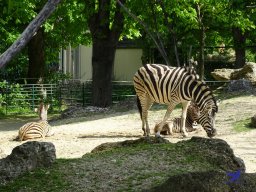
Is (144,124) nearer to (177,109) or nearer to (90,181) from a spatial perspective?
(177,109)

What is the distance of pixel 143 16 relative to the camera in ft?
81.6

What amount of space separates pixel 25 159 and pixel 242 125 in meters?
9.89

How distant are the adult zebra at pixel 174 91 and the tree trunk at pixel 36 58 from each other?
15958mm

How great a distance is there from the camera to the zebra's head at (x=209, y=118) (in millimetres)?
13570

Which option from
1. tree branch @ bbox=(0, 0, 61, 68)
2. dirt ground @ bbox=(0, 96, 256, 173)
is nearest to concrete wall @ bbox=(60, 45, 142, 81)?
dirt ground @ bbox=(0, 96, 256, 173)

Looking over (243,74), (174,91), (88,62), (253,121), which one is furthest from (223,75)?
(88,62)

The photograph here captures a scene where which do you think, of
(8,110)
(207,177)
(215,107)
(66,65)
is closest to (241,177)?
(207,177)

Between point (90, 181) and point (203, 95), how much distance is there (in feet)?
26.8

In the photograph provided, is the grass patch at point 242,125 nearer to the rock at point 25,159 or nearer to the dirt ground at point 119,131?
the dirt ground at point 119,131

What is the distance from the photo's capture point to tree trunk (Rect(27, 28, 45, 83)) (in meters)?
29.8

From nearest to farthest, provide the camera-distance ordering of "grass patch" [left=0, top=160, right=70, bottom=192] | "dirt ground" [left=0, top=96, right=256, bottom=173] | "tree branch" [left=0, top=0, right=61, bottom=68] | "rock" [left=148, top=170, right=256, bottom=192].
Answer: "tree branch" [left=0, top=0, right=61, bottom=68], "rock" [left=148, top=170, right=256, bottom=192], "grass patch" [left=0, top=160, right=70, bottom=192], "dirt ground" [left=0, top=96, right=256, bottom=173]

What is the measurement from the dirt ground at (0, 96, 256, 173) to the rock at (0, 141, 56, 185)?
4.51 metres

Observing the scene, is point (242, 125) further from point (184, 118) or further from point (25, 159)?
point (25, 159)

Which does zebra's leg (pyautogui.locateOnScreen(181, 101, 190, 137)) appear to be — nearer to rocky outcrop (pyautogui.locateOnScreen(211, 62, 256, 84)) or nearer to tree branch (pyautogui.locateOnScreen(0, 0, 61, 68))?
tree branch (pyautogui.locateOnScreen(0, 0, 61, 68))
